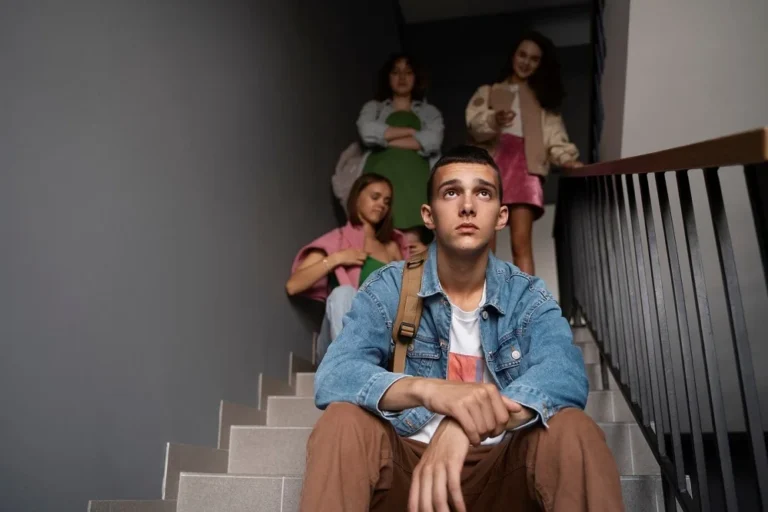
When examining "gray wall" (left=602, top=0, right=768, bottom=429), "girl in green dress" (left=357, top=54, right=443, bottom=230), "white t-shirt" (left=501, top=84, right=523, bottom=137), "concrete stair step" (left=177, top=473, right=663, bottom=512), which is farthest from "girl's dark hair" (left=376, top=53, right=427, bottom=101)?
"concrete stair step" (left=177, top=473, right=663, bottom=512)

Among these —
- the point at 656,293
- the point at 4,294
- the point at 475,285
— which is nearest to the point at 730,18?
the point at 656,293

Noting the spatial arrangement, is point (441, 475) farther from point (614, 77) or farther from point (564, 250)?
point (564, 250)

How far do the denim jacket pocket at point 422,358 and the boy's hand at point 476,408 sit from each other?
35cm

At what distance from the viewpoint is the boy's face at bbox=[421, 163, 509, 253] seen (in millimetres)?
1462

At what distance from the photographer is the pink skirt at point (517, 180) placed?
2.98 metres

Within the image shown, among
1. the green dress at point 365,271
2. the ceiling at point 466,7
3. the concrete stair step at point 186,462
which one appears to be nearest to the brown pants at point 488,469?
the concrete stair step at point 186,462

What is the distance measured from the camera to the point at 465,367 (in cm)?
145

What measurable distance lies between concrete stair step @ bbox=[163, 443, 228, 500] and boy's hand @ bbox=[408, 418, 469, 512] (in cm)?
111

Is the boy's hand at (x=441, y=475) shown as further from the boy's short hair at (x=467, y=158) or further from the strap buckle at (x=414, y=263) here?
the boy's short hair at (x=467, y=158)

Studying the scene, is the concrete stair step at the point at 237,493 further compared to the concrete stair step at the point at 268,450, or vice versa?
the concrete stair step at the point at 268,450

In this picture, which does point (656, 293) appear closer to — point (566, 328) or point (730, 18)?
point (566, 328)

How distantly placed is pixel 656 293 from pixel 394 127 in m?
2.24

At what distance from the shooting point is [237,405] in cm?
233

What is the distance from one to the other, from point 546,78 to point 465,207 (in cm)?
196
